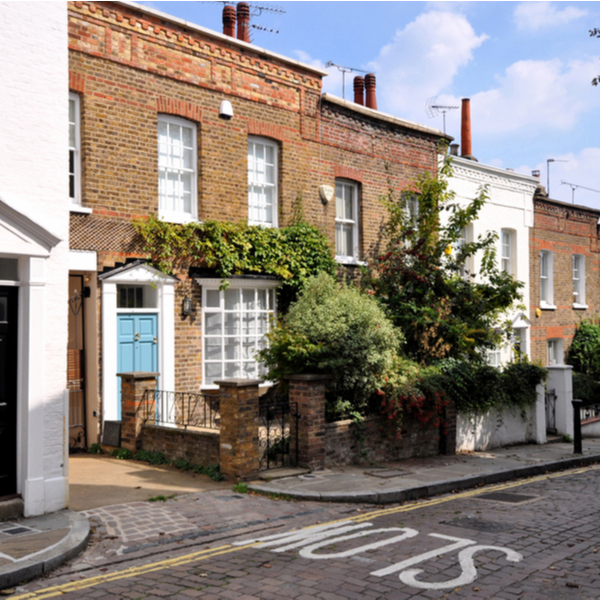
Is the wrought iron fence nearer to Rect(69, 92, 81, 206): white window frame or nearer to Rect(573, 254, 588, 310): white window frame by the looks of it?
Rect(69, 92, 81, 206): white window frame

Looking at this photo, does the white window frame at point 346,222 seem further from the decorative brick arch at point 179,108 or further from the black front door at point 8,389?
the black front door at point 8,389

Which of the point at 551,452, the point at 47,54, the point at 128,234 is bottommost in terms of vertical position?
the point at 551,452

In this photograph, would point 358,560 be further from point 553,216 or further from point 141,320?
point 553,216

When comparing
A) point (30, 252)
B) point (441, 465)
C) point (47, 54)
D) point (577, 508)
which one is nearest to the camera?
point (30, 252)

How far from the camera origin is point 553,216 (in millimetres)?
24984

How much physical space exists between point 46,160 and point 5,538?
4343 millimetres

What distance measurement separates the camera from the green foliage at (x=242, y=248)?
12.9 meters

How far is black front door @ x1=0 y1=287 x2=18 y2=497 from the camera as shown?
25.7ft

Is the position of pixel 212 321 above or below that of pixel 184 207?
below

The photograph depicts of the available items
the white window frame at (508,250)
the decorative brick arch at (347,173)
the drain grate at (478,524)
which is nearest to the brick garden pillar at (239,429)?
the drain grate at (478,524)

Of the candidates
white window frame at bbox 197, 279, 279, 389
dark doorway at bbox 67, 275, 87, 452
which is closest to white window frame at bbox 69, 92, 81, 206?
dark doorway at bbox 67, 275, 87, 452

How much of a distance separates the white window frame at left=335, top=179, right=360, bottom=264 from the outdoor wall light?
178 inches

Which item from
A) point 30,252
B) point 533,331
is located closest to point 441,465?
point 30,252

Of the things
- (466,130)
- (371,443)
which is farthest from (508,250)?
(371,443)
